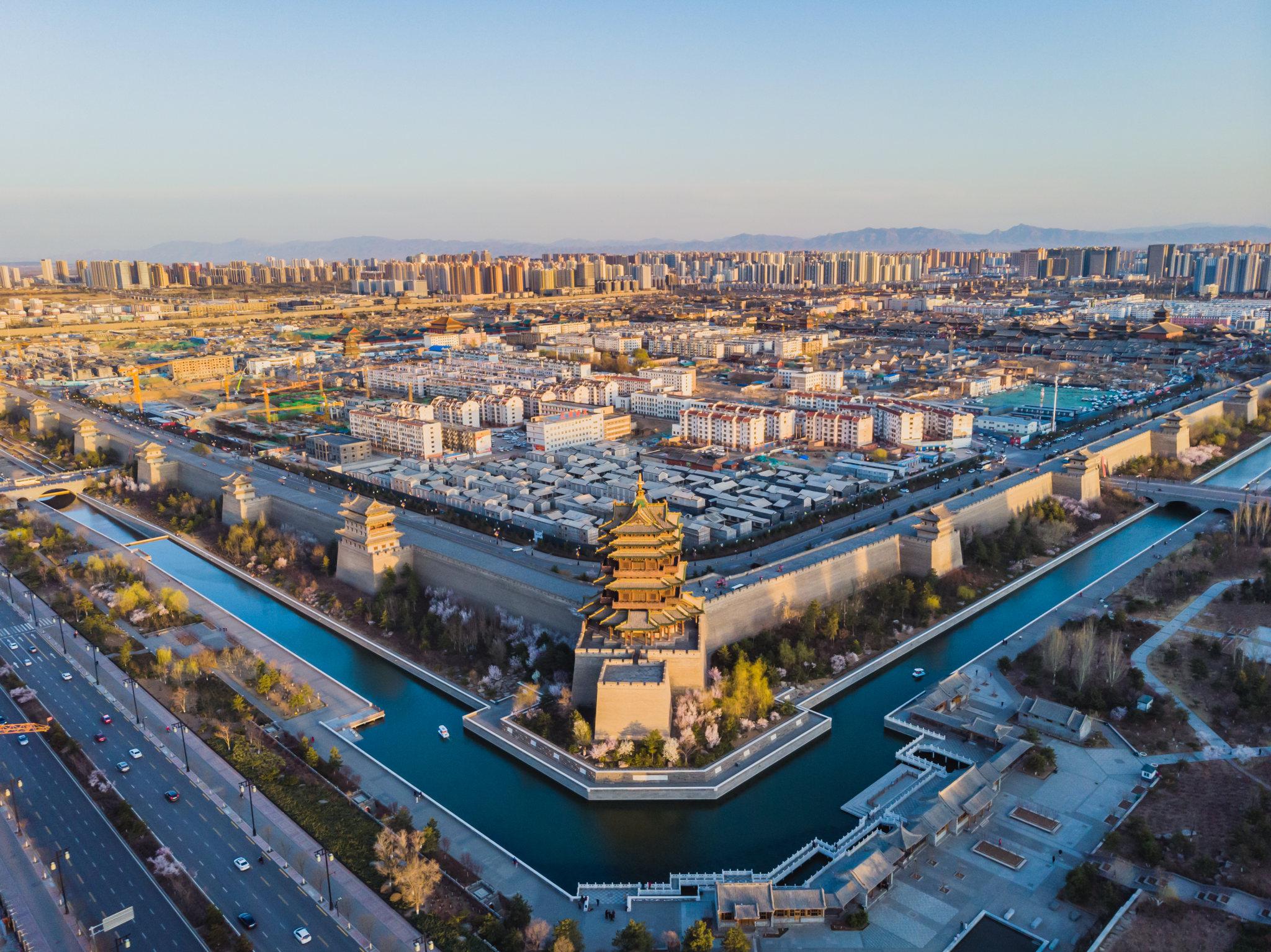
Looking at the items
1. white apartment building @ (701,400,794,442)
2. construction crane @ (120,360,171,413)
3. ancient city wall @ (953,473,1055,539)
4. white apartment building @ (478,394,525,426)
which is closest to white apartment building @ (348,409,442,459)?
Result: white apartment building @ (478,394,525,426)

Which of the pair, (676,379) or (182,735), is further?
(676,379)

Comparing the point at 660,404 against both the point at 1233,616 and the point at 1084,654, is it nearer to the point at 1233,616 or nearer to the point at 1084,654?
the point at 1233,616

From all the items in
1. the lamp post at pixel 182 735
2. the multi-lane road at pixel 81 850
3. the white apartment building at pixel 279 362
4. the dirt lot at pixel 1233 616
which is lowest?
the multi-lane road at pixel 81 850

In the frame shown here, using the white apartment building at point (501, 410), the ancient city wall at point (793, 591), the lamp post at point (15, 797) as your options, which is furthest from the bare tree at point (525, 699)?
the white apartment building at point (501, 410)

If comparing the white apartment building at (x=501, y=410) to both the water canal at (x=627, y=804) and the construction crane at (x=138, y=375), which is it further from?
the water canal at (x=627, y=804)

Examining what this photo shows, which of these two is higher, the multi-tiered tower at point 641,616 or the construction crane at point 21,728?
the multi-tiered tower at point 641,616

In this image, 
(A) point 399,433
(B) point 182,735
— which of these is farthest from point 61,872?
(A) point 399,433

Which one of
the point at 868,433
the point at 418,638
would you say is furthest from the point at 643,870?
the point at 868,433

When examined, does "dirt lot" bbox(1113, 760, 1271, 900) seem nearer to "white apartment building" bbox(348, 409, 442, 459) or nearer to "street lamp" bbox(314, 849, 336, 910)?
Result: "street lamp" bbox(314, 849, 336, 910)
